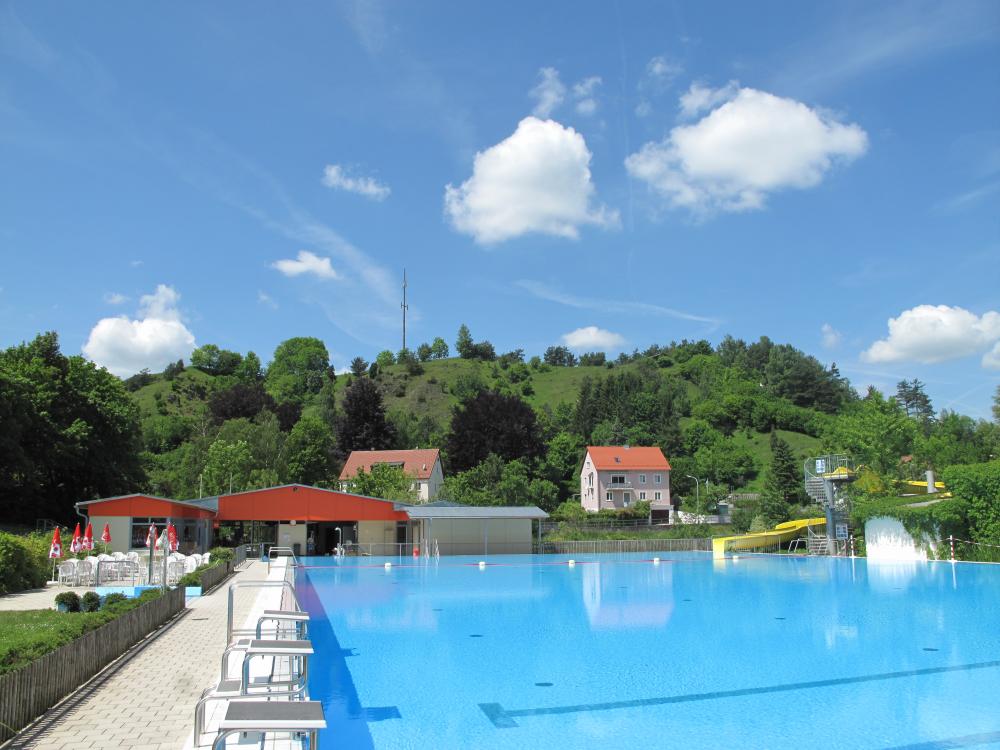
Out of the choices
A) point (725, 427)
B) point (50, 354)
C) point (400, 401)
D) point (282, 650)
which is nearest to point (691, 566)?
point (282, 650)

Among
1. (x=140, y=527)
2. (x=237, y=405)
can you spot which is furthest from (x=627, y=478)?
(x=140, y=527)

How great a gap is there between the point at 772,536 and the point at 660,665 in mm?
37413

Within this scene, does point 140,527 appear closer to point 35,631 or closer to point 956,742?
point 35,631

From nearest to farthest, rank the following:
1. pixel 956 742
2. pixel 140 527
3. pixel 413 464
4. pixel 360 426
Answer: pixel 956 742, pixel 140 527, pixel 413 464, pixel 360 426

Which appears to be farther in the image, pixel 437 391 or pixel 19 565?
pixel 437 391

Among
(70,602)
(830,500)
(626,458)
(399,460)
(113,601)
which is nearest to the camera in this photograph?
(113,601)

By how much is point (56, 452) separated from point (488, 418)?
123 feet

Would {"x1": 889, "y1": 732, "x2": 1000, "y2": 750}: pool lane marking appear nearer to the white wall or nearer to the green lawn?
the green lawn

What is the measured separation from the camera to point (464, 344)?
14438cm

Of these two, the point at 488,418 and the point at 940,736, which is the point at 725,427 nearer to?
the point at 488,418

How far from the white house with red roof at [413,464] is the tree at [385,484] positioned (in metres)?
18.8

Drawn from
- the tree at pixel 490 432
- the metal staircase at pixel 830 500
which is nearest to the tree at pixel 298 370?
the tree at pixel 490 432

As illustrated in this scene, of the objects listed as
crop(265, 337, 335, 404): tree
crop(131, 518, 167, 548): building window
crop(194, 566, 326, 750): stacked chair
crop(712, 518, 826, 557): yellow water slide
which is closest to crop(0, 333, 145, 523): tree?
crop(131, 518, 167, 548): building window

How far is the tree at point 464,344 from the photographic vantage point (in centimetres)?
14300
